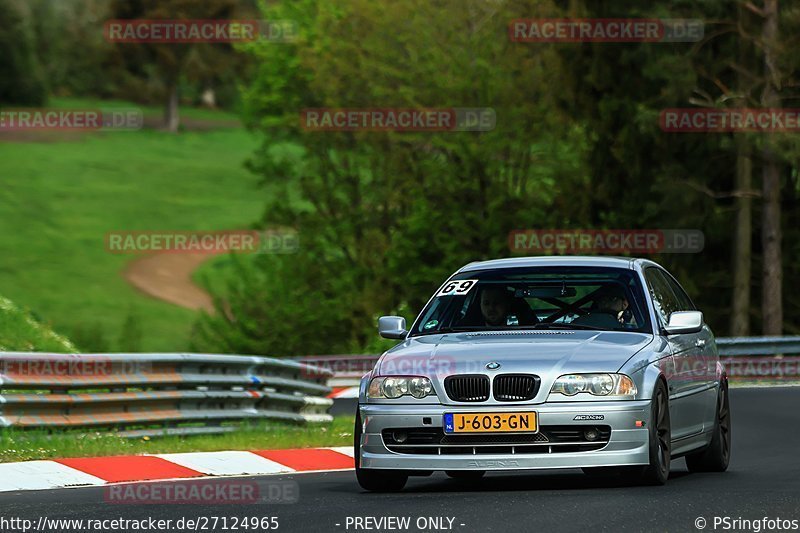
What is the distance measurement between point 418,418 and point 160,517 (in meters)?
1.94

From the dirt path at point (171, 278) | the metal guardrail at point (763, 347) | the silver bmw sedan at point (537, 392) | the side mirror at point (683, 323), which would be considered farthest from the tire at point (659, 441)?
the dirt path at point (171, 278)

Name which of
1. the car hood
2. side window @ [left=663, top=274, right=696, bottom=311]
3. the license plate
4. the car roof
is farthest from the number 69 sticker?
side window @ [left=663, top=274, right=696, bottom=311]

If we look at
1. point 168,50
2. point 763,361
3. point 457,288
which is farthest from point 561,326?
point 168,50

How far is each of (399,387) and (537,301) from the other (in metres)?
1.86

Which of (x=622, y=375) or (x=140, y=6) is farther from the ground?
(x=140, y=6)

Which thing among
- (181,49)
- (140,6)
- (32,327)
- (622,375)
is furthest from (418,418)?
(181,49)

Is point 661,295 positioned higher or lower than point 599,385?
higher

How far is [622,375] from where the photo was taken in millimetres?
10500

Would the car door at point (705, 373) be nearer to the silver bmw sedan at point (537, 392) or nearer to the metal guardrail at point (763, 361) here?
the silver bmw sedan at point (537, 392)

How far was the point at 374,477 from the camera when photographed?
1098 cm

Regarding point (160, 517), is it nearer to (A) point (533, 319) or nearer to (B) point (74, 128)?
(A) point (533, 319)

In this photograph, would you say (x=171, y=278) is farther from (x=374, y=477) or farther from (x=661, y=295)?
(x=374, y=477)

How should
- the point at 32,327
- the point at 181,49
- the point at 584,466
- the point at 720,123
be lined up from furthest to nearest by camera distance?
the point at 181,49
the point at 720,123
the point at 32,327
the point at 584,466

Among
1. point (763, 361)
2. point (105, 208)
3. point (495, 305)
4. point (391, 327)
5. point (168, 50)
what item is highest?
point (168, 50)
